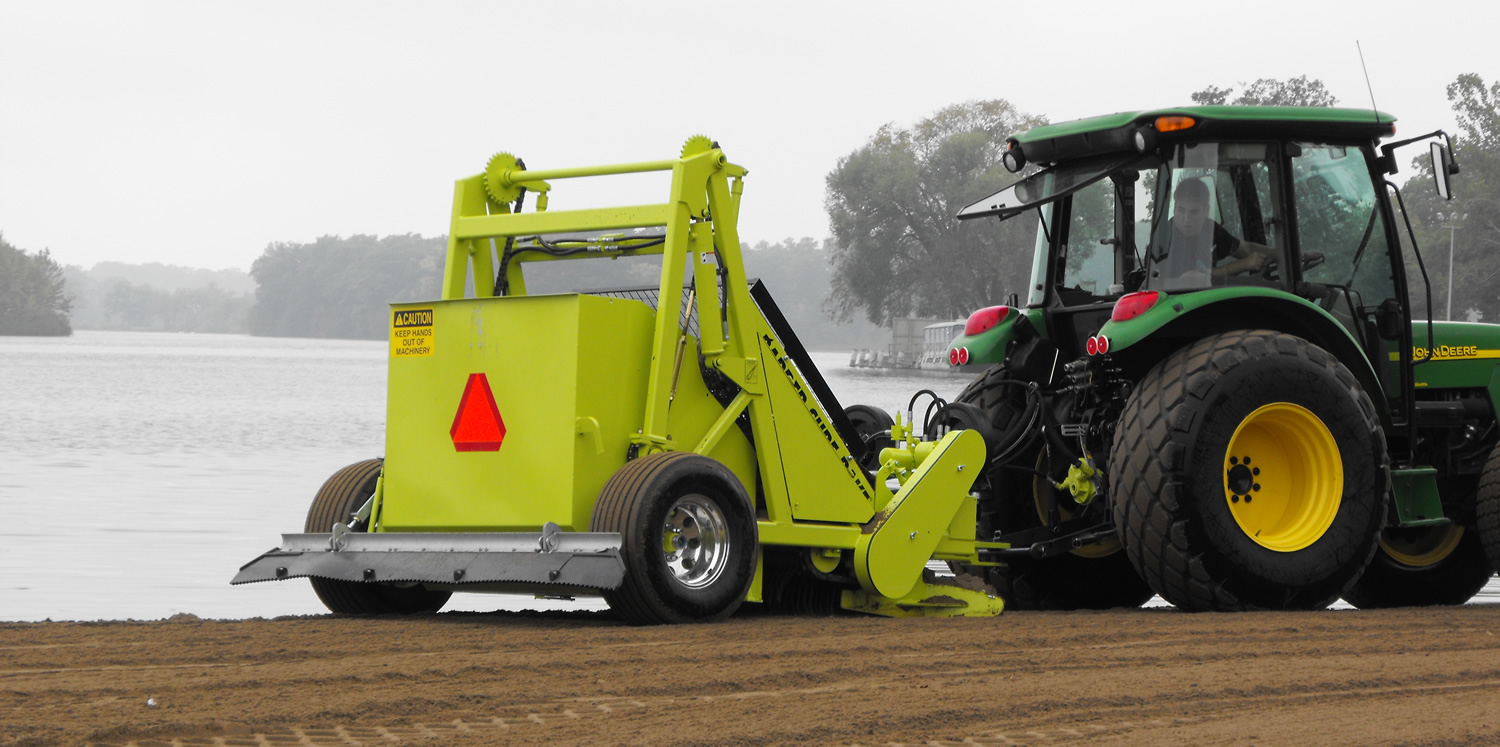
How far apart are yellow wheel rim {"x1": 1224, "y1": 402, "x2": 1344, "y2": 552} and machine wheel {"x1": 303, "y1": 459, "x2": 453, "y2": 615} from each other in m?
3.74

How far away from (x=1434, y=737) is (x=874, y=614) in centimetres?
334

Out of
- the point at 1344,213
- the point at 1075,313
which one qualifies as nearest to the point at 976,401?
the point at 1075,313

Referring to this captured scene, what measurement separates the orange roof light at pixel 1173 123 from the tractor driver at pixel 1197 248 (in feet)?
0.93

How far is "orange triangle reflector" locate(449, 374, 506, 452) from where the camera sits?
6.71 metres

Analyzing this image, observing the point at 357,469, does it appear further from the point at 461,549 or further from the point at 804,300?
the point at 804,300

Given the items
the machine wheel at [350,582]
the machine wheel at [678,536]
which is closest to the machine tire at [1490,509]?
the machine wheel at [678,536]

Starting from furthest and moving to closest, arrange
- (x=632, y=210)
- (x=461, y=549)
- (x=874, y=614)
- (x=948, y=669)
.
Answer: (x=874, y=614), (x=632, y=210), (x=461, y=549), (x=948, y=669)

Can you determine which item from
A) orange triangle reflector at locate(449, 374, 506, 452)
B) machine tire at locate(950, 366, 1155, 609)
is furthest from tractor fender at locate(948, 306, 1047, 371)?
orange triangle reflector at locate(449, 374, 506, 452)

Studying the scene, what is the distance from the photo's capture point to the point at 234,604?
352 inches

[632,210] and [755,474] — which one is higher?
[632,210]

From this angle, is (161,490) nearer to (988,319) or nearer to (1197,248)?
(988,319)

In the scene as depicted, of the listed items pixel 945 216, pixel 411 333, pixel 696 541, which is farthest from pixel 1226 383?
pixel 945 216

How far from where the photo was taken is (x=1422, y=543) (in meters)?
9.05

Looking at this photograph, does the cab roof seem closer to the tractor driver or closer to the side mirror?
the tractor driver
